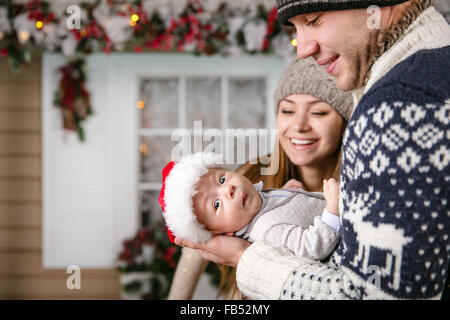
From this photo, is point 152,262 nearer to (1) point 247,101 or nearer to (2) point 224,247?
(1) point 247,101

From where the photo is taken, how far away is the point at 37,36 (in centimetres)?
302

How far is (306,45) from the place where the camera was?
0.90m

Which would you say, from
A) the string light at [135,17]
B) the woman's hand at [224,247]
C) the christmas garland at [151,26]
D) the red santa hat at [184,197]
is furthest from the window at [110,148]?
the woman's hand at [224,247]

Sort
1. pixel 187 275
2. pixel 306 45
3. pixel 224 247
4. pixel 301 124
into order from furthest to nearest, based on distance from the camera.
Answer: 1. pixel 187 275
2. pixel 301 124
3. pixel 224 247
4. pixel 306 45

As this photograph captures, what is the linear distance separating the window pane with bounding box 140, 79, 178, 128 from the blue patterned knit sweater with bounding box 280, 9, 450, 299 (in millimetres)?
3032

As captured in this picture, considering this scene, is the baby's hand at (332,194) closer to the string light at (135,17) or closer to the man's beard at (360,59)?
the man's beard at (360,59)

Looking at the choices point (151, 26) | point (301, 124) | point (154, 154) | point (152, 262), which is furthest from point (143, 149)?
point (301, 124)

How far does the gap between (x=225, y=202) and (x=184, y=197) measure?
4.2 inches

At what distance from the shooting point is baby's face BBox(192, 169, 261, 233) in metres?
1.11

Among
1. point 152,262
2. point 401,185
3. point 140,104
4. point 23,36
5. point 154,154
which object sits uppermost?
point 23,36

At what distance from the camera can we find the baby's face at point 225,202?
111 cm

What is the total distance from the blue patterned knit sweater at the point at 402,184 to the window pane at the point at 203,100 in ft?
9.67
